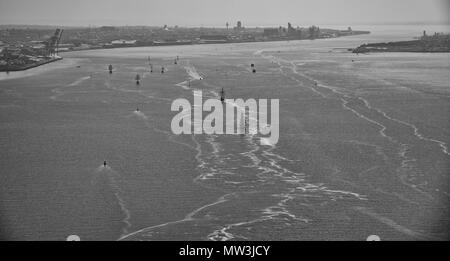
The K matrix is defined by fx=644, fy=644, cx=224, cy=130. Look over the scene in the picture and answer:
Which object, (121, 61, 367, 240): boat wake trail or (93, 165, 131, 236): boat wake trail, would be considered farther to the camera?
(93, 165, 131, 236): boat wake trail

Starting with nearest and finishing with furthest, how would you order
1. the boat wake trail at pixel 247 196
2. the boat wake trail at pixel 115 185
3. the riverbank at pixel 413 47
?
the boat wake trail at pixel 247 196 → the boat wake trail at pixel 115 185 → the riverbank at pixel 413 47

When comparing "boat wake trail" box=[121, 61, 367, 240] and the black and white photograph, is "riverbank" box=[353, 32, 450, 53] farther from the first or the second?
"boat wake trail" box=[121, 61, 367, 240]

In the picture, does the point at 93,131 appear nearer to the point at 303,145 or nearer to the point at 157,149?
the point at 157,149

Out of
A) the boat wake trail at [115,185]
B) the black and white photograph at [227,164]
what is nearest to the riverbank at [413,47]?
the black and white photograph at [227,164]

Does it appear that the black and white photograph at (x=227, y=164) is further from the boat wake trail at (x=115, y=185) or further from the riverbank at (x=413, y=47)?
the riverbank at (x=413, y=47)

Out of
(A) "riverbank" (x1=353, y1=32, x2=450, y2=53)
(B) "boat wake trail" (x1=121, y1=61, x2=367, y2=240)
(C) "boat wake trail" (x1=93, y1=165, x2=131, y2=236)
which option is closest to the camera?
(B) "boat wake trail" (x1=121, y1=61, x2=367, y2=240)

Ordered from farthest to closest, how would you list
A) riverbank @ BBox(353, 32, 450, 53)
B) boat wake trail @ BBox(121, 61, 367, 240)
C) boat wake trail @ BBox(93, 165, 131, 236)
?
riverbank @ BBox(353, 32, 450, 53) → boat wake trail @ BBox(93, 165, 131, 236) → boat wake trail @ BBox(121, 61, 367, 240)

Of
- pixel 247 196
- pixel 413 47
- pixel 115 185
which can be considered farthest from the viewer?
pixel 413 47

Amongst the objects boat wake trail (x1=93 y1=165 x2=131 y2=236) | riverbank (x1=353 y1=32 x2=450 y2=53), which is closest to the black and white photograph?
boat wake trail (x1=93 y1=165 x2=131 y2=236)

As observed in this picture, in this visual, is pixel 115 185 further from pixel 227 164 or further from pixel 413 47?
pixel 413 47

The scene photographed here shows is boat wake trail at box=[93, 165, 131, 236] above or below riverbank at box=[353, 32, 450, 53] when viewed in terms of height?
below

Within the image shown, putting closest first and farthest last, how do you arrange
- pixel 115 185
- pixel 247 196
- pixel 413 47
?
pixel 247 196
pixel 115 185
pixel 413 47

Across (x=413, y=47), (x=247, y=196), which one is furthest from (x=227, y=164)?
(x=413, y=47)
